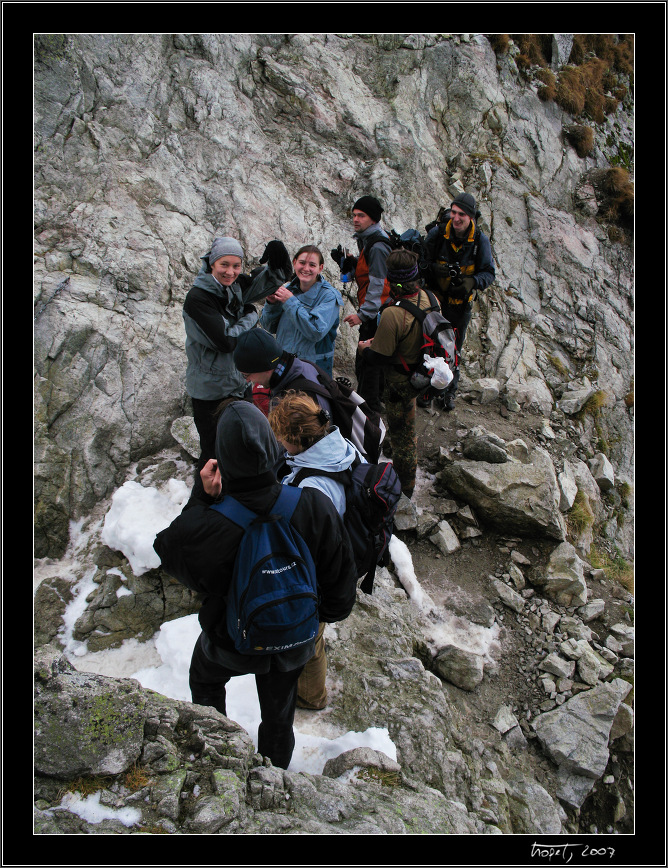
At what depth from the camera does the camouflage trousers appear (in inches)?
248

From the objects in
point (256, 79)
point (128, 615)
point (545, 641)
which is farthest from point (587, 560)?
point (256, 79)

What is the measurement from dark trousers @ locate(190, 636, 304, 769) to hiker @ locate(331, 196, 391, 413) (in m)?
4.33

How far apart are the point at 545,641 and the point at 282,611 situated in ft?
15.6

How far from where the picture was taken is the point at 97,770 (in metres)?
Result: 2.75

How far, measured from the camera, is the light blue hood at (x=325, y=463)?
10.4 ft

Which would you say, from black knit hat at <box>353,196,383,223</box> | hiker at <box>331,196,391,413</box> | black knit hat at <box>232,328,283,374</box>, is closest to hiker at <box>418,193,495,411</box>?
hiker at <box>331,196,391,413</box>

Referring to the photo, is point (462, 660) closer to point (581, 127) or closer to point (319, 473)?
point (319, 473)

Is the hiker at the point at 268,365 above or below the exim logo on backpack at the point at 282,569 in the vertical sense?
above

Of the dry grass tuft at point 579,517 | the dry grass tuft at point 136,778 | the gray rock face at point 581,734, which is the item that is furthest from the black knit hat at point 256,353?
the dry grass tuft at point 579,517

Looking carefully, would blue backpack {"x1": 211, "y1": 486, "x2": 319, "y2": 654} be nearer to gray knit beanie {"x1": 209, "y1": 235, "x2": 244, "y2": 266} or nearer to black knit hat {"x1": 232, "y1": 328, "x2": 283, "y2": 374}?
black knit hat {"x1": 232, "y1": 328, "x2": 283, "y2": 374}

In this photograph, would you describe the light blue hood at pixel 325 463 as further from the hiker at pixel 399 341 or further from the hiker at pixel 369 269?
the hiker at pixel 369 269

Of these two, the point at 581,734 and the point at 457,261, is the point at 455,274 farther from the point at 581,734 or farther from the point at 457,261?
the point at 581,734

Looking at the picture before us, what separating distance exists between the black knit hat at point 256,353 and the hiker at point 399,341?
209 centimetres

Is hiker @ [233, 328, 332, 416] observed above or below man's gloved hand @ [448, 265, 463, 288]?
below
